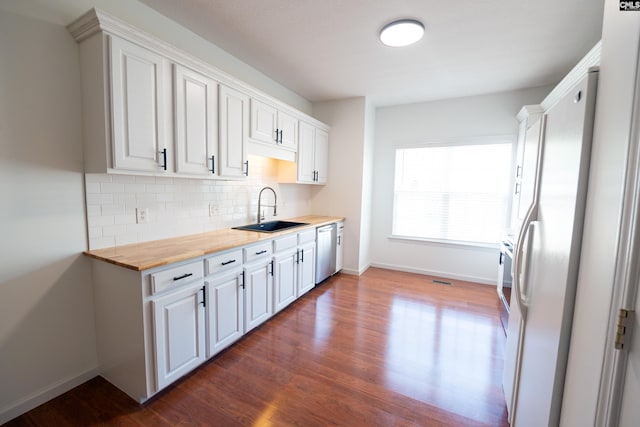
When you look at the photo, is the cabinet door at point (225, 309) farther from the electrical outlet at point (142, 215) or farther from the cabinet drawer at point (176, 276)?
the electrical outlet at point (142, 215)

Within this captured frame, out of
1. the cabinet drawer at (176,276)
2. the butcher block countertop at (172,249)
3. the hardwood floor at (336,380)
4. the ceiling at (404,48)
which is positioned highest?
the ceiling at (404,48)

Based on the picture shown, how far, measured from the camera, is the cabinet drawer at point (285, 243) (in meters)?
2.71

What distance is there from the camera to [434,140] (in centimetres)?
412

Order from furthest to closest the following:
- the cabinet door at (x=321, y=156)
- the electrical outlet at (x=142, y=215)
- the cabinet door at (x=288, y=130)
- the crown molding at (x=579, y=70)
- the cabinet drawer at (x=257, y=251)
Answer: the cabinet door at (x=321, y=156) < the cabinet door at (x=288, y=130) < the cabinet drawer at (x=257, y=251) < the electrical outlet at (x=142, y=215) < the crown molding at (x=579, y=70)

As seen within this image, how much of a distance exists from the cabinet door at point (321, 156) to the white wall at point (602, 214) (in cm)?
325

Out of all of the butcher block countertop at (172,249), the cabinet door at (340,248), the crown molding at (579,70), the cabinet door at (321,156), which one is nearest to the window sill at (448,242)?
the cabinet door at (340,248)

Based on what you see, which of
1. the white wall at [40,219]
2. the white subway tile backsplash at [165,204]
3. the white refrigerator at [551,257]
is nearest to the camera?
the white refrigerator at [551,257]

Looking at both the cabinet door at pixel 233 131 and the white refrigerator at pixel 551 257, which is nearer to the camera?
the white refrigerator at pixel 551 257

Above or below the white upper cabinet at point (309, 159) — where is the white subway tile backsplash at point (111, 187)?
below

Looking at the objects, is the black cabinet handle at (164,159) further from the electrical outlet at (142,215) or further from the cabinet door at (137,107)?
the electrical outlet at (142,215)

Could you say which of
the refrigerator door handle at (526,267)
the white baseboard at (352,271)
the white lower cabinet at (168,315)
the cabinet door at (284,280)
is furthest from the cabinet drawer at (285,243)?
the refrigerator door handle at (526,267)

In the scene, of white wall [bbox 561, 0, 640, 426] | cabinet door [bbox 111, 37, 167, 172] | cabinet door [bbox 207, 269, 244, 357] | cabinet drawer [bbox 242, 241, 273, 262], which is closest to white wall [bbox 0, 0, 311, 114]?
cabinet door [bbox 111, 37, 167, 172]

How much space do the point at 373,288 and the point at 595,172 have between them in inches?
122

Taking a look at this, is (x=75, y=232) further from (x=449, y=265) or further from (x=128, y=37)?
(x=449, y=265)
